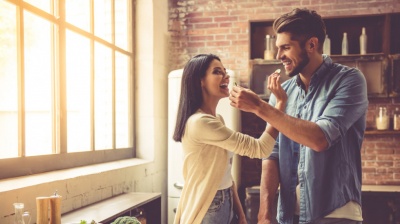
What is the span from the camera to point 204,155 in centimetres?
213

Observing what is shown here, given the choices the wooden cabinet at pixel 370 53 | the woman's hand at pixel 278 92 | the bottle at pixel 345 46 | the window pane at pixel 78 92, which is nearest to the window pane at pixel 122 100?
the window pane at pixel 78 92

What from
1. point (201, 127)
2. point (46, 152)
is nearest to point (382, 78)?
point (201, 127)

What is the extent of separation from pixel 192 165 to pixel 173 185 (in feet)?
7.74

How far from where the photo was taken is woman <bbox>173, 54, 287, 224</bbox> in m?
2.05

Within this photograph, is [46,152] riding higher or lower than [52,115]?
lower

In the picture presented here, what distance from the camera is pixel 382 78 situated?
4.49 metres

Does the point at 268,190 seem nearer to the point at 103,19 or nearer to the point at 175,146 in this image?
the point at 175,146

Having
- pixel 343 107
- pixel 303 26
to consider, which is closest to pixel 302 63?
pixel 303 26

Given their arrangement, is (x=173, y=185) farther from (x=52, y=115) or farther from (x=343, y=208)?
(x=343, y=208)

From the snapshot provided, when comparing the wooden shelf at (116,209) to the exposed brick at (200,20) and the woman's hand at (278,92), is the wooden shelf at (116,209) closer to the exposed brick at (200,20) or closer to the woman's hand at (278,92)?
the woman's hand at (278,92)

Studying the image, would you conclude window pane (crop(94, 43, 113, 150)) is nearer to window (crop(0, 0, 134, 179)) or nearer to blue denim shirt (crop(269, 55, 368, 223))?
window (crop(0, 0, 134, 179))

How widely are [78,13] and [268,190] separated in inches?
96.3

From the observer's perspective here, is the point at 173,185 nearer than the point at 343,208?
No

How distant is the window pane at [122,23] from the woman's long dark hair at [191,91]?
2.16 m
